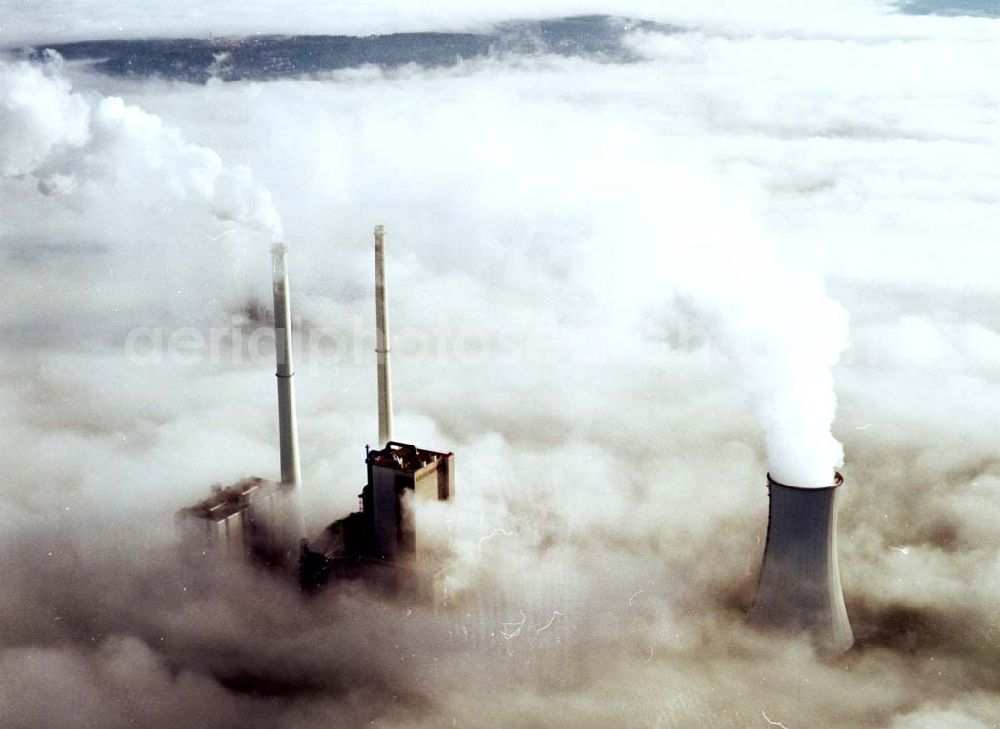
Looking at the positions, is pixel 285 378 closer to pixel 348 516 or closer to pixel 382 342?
pixel 382 342

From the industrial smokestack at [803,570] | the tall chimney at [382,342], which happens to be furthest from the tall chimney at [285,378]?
the industrial smokestack at [803,570]

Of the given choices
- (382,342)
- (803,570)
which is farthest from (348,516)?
(803,570)

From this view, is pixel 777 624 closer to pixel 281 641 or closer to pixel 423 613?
pixel 423 613

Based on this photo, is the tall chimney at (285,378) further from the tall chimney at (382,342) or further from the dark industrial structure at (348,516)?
the tall chimney at (382,342)

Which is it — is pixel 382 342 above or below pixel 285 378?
above

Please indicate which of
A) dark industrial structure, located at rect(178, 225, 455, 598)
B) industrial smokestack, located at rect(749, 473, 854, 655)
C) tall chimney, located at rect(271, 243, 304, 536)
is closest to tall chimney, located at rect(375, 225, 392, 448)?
dark industrial structure, located at rect(178, 225, 455, 598)
